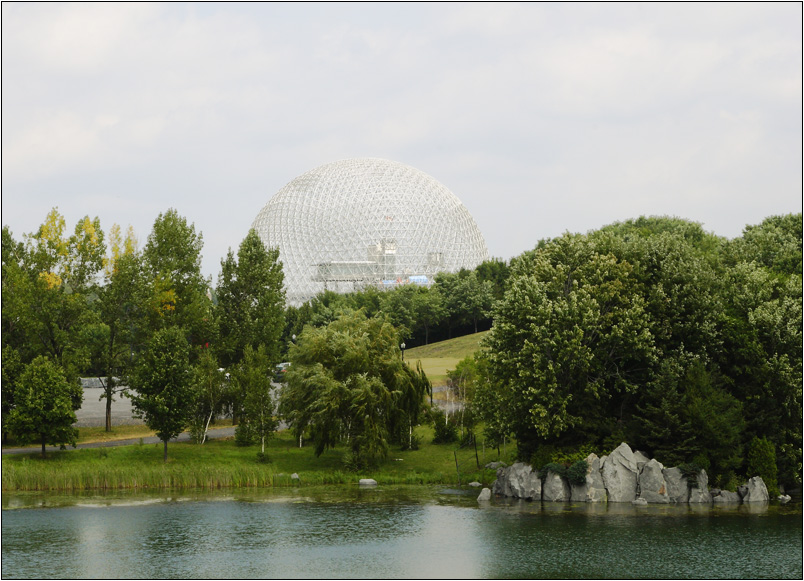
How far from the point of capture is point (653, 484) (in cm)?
3838

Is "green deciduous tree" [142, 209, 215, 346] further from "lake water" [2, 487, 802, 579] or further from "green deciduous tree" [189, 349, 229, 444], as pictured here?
"lake water" [2, 487, 802, 579]

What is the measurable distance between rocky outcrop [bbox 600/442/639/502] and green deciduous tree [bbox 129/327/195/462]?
1861 cm

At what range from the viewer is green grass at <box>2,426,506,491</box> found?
40.9 metres

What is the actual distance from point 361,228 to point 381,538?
8277cm

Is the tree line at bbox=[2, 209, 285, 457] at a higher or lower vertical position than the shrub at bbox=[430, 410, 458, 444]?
higher

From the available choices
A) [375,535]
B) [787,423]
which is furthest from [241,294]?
[787,423]

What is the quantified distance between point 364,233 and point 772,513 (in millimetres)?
80860

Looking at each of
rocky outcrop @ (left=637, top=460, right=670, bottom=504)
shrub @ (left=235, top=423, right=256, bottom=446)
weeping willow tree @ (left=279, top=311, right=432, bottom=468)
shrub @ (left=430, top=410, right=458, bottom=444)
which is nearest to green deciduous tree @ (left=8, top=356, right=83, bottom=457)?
shrub @ (left=235, top=423, right=256, bottom=446)

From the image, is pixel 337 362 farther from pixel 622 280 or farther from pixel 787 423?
pixel 787 423

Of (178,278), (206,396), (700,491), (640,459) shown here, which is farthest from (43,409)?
(700,491)

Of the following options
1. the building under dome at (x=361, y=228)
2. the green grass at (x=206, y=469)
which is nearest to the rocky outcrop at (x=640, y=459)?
the green grass at (x=206, y=469)

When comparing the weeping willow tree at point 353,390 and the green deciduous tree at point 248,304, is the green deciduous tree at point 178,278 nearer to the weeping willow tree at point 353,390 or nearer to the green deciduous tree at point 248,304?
the green deciduous tree at point 248,304

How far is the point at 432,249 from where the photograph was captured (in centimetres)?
11581

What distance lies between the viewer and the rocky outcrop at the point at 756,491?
38.1 metres
